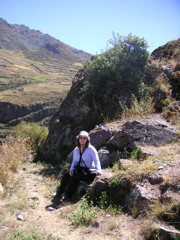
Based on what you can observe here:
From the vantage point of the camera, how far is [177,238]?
3943 mm

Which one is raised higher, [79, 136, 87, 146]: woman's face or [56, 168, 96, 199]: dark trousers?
[79, 136, 87, 146]: woman's face

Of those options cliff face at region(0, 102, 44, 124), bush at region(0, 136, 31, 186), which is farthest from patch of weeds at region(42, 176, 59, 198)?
cliff face at region(0, 102, 44, 124)

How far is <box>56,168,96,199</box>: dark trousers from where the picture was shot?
669 cm

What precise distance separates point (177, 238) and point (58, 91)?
135074mm

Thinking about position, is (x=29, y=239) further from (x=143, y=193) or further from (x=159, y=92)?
(x=159, y=92)

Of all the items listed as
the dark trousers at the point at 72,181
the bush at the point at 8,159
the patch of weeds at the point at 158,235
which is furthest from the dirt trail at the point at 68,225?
the bush at the point at 8,159

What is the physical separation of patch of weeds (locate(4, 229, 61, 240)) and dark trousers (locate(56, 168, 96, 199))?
203 cm

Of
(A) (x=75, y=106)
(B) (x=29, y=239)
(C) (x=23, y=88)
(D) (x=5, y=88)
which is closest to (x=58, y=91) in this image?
(C) (x=23, y=88)

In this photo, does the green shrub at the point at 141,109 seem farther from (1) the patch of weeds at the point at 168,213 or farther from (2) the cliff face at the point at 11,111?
(2) the cliff face at the point at 11,111

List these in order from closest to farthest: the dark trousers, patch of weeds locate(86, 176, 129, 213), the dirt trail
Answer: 1. the dirt trail
2. patch of weeds locate(86, 176, 129, 213)
3. the dark trousers

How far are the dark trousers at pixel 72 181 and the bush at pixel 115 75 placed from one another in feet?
15.9

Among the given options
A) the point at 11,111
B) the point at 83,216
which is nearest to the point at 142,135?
the point at 83,216

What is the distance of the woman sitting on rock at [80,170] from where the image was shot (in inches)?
264

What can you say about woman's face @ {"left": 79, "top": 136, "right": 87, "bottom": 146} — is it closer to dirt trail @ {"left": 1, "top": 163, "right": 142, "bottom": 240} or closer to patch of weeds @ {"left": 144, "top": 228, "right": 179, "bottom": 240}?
dirt trail @ {"left": 1, "top": 163, "right": 142, "bottom": 240}
